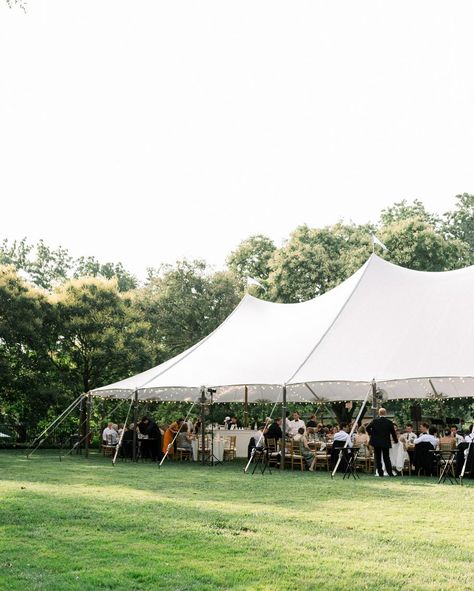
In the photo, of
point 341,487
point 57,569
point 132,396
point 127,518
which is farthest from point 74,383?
point 57,569

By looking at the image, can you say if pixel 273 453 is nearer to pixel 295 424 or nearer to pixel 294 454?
pixel 294 454

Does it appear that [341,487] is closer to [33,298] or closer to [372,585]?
[372,585]

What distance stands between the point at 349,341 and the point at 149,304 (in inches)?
747

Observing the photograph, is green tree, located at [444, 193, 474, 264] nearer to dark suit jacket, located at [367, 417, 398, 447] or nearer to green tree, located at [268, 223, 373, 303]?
green tree, located at [268, 223, 373, 303]

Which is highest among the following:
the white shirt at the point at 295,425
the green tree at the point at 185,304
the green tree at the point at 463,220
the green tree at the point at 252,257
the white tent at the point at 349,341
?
the green tree at the point at 463,220

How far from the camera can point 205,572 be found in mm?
5277

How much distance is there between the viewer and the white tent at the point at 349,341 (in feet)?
49.9

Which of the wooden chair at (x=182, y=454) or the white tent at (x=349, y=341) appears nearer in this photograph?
the white tent at (x=349, y=341)

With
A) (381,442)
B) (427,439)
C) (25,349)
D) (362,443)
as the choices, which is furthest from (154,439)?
Answer: (25,349)

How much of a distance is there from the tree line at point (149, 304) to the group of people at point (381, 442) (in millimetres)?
10677

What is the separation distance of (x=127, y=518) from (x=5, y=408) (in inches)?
870

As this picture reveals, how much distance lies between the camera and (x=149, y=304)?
34.3m

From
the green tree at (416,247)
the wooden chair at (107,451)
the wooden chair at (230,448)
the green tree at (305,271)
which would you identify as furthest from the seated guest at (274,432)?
the green tree at (305,271)

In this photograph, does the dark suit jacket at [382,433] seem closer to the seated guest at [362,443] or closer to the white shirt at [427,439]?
the white shirt at [427,439]
